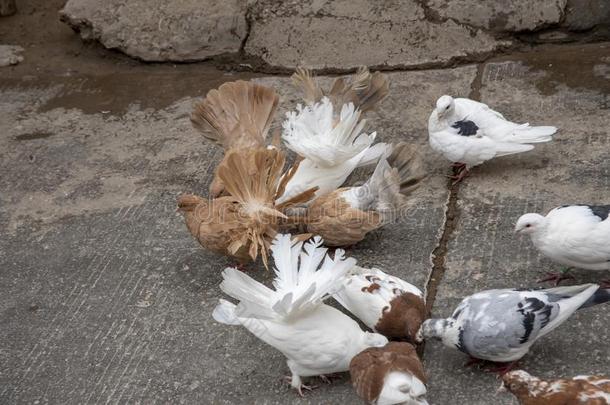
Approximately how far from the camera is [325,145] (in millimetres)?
3752

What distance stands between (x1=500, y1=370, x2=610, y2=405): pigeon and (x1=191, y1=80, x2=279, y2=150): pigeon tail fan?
1.80 meters

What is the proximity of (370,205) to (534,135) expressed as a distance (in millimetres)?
862

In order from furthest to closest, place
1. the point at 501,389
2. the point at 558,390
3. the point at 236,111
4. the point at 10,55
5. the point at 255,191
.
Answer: the point at 10,55
the point at 236,111
the point at 255,191
the point at 501,389
the point at 558,390

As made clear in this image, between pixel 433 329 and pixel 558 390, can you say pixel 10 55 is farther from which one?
pixel 558 390

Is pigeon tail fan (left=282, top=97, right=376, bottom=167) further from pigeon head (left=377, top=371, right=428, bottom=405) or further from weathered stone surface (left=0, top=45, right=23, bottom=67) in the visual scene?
weathered stone surface (left=0, top=45, right=23, bottom=67)

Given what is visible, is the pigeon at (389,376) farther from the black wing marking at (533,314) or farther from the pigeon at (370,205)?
the pigeon at (370,205)

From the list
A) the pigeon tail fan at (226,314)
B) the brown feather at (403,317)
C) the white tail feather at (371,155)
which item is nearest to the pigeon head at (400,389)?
the brown feather at (403,317)

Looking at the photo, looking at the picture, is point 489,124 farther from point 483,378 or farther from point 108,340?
point 108,340

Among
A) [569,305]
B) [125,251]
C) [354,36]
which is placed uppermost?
[569,305]

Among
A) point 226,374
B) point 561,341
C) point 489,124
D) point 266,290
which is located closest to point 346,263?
point 266,290

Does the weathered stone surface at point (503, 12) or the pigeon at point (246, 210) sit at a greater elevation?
the weathered stone surface at point (503, 12)

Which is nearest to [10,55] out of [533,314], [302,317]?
[302,317]

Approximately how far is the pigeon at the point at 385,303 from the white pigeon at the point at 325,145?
2.30ft

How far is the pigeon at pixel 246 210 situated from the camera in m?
3.44
